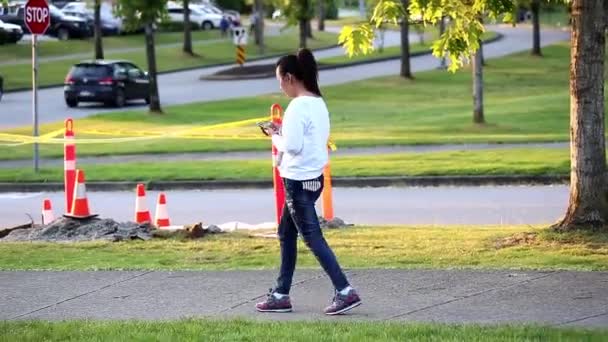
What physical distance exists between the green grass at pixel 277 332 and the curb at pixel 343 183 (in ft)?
38.3

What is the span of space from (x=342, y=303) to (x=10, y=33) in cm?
5278

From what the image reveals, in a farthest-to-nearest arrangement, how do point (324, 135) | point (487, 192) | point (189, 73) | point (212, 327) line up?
1. point (189, 73)
2. point (487, 192)
3. point (324, 135)
4. point (212, 327)

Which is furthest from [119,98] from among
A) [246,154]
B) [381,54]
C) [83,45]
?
[83,45]

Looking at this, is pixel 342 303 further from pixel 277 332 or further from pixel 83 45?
pixel 83 45

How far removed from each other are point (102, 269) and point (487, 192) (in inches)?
364

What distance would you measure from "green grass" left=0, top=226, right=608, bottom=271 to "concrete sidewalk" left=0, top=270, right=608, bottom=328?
18.7 inches

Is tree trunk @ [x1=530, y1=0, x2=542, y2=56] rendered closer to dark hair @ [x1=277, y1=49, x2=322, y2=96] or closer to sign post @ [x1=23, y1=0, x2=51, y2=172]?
sign post @ [x1=23, y1=0, x2=51, y2=172]

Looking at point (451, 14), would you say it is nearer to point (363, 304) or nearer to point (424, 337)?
point (363, 304)

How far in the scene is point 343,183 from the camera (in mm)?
19094

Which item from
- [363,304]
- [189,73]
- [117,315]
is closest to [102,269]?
[117,315]

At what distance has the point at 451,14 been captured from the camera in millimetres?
11172

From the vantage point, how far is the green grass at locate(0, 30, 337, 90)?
158ft

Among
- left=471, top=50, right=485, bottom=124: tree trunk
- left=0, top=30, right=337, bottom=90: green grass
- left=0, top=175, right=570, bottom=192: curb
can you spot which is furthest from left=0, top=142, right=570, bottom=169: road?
left=0, top=30, right=337, bottom=90: green grass

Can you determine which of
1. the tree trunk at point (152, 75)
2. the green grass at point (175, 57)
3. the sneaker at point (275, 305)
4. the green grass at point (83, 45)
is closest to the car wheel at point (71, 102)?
the tree trunk at point (152, 75)
